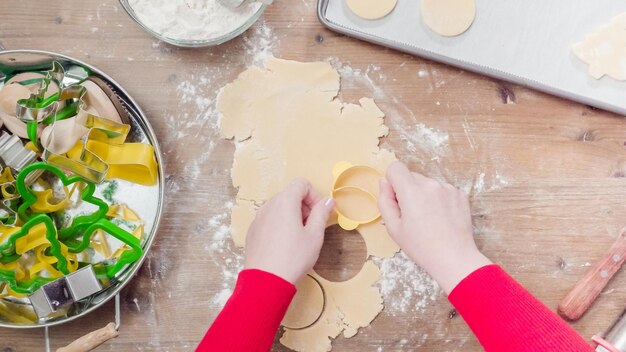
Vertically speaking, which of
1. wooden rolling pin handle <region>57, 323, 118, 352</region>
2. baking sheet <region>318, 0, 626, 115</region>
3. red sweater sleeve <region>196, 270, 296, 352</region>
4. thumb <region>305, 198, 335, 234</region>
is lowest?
wooden rolling pin handle <region>57, 323, 118, 352</region>

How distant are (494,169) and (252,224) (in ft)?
1.14

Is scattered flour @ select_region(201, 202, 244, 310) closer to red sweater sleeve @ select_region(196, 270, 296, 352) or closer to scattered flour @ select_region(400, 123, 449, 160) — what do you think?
red sweater sleeve @ select_region(196, 270, 296, 352)

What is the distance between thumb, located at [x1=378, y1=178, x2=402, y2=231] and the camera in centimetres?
84

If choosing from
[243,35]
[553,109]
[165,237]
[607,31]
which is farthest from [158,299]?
[607,31]

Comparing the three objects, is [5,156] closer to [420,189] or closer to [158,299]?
[158,299]

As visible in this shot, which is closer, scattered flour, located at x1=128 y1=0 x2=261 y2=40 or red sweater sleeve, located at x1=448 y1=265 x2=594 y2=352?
red sweater sleeve, located at x1=448 y1=265 x2=594 y2=352

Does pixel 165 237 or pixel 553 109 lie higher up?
pixel 553 109

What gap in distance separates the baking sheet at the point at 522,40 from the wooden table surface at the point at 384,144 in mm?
21

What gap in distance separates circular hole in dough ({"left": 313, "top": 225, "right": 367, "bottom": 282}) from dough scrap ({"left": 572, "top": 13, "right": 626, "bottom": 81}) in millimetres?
399

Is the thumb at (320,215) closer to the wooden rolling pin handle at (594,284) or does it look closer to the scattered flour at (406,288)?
the scattered flour at (406,288)

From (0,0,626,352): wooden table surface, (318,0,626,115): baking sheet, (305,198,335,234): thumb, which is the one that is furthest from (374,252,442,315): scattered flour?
(318,0,626,115): baking sheet

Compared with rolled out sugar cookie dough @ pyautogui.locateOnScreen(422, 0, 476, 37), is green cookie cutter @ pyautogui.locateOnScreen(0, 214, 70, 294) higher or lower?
lower

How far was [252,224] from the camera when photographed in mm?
860

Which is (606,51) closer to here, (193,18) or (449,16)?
(449,16)
